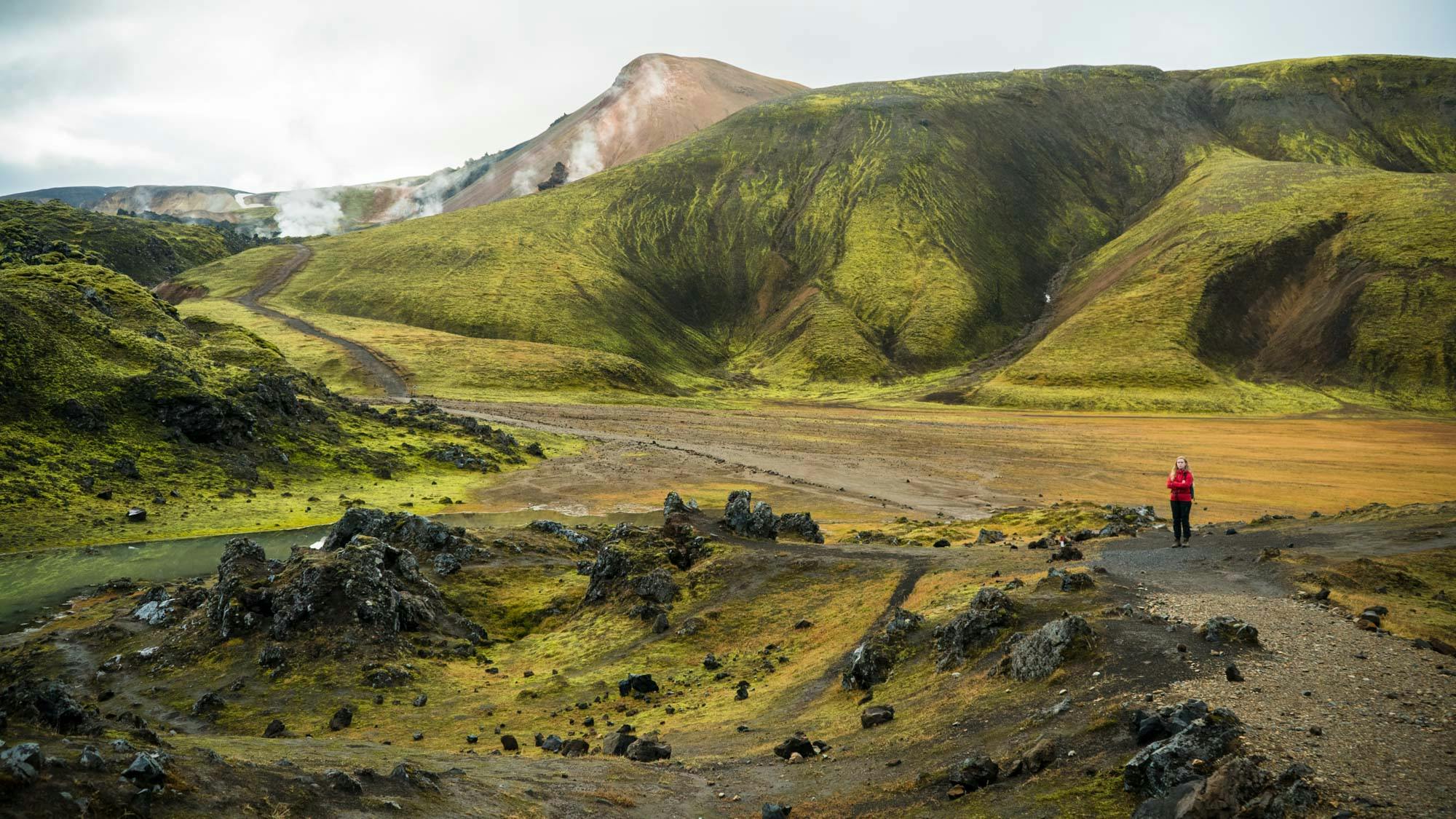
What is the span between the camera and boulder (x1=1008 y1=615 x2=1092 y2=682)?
20.2 metres

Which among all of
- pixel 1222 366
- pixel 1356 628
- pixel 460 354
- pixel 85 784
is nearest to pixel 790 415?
Result: pixel 460 354

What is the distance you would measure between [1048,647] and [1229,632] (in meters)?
3.88

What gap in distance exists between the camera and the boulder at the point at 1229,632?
1922 centimetres

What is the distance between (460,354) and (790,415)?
67792 mm

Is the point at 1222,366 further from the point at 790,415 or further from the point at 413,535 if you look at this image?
the point at 413,535

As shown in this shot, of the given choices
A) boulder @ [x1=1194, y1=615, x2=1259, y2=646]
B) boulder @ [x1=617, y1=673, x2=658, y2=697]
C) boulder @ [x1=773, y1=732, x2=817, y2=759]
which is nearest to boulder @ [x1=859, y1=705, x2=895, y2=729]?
boulder @ [x1=773, y1=732, x2=817, y2=759]

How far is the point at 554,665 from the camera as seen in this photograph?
32.2 meters

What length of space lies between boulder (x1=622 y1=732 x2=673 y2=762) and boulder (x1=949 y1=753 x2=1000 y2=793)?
316 inches

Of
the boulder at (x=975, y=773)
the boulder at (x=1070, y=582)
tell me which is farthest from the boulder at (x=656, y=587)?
the boulder at (x=975, y=773)

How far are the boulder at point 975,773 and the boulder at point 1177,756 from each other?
2444 millimetres

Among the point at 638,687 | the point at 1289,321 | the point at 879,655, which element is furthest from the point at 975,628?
the point at 1289,321

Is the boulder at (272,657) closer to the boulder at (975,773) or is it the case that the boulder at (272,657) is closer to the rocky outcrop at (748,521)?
the rocky outcrop at (748,521)

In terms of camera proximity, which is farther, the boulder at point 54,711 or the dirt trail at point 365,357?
the dirt trail at point 365,357

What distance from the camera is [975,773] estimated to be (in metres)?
16.3
